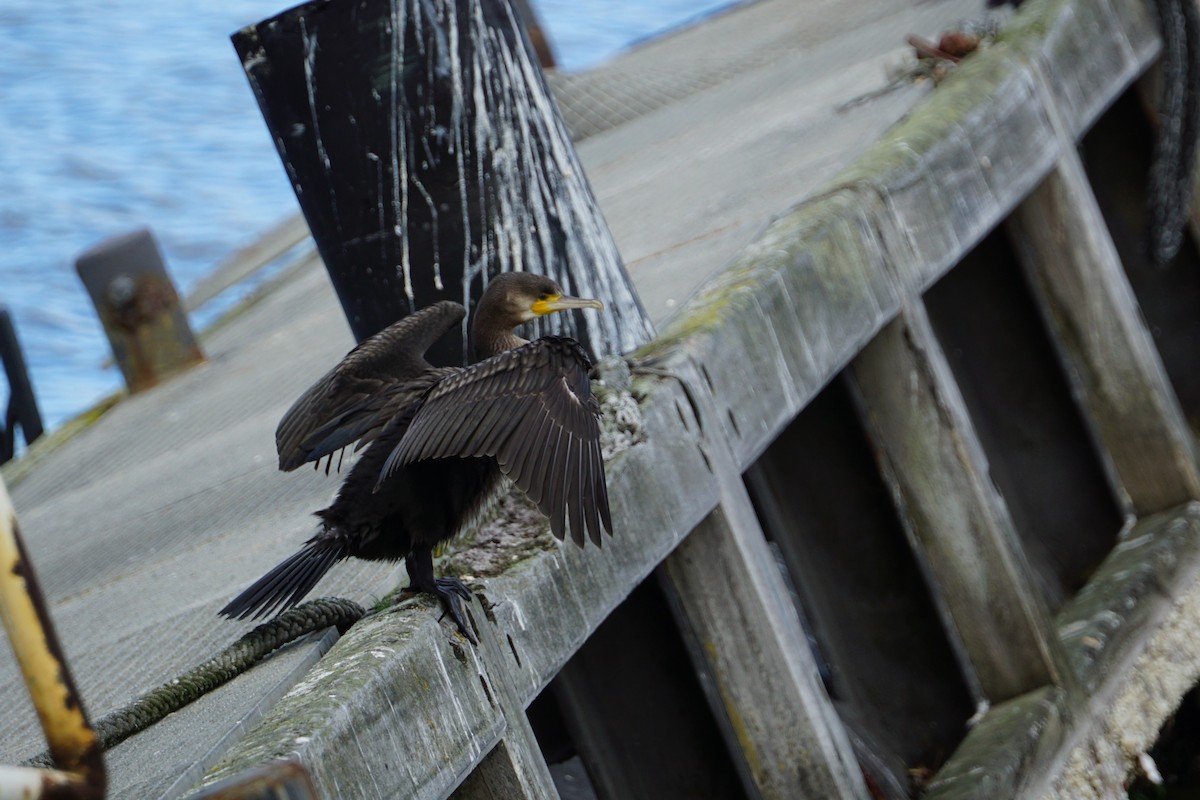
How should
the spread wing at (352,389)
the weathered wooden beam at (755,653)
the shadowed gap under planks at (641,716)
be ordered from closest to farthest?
the spread wing at (352,389) → the weathered wooden beam at (755,653) → the shadowed gap under planks at (641,716)

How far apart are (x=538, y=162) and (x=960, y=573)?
1839 mm

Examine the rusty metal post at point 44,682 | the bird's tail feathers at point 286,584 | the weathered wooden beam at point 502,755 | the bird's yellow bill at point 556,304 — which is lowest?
the weathered wooden beam at point 502,755

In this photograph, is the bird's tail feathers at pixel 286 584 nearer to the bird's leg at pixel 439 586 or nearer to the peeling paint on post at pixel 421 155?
the bird's leg at pixel 439 586

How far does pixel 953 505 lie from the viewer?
482cm

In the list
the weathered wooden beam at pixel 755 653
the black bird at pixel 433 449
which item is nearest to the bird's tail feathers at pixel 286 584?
the black bird at pixel 433 449

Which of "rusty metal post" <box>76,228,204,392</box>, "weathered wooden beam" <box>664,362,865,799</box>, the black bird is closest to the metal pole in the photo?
"rusty metal post" <box>76,228,204,392</box>

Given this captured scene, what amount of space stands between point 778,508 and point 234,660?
7.86ft

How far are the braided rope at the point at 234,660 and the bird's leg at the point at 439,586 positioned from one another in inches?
5.8

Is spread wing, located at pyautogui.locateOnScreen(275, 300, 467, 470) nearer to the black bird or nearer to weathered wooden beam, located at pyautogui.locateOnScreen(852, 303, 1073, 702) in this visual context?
the black bird

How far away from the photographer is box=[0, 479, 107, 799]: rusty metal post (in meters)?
1.38

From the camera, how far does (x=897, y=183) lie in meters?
4.80

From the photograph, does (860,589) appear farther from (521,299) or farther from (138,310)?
(138,310)

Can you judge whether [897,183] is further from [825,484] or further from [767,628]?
[767,628]

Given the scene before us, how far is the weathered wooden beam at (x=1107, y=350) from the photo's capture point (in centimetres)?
588
